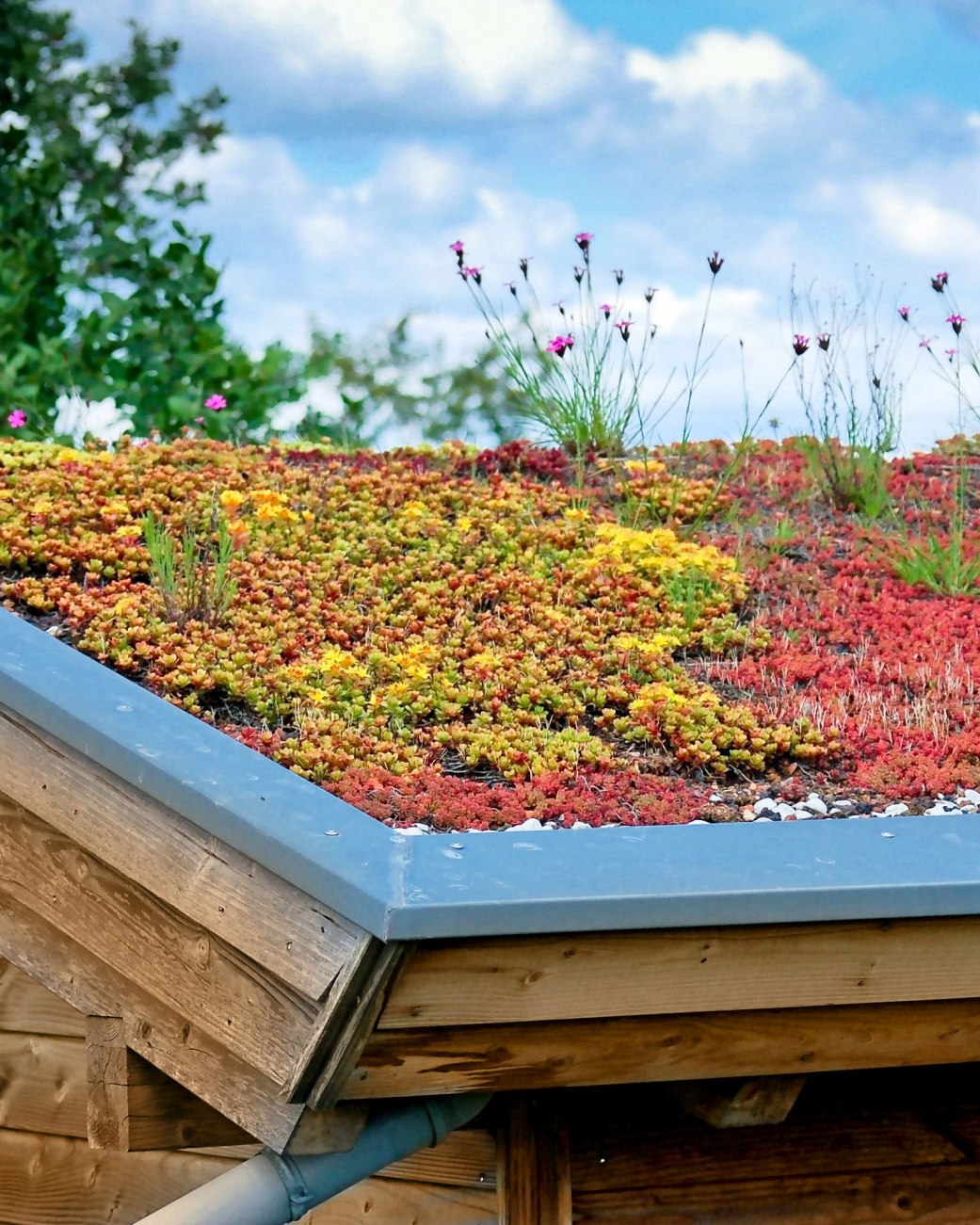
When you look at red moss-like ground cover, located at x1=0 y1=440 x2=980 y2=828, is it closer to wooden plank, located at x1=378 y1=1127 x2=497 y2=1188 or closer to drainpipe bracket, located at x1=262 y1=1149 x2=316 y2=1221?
wooden plank, located at x1=378 y1=1127 x2=497 y2=1188

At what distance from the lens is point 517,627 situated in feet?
13.2

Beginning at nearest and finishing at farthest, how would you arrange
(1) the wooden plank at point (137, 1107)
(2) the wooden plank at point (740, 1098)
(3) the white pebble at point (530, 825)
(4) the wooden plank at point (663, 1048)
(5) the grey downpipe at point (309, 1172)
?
(4) the wooden plank at point (663, 1048), (5) the grey downpipe at point (309, 1172), (2) the wooden plank at point (740, 1098), (1) the wooden plank at point (137, 1107), (3) the white pebble at point (530, 825)

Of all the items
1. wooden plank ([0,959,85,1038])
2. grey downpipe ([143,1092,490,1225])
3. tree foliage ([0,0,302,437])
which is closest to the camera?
grey downpipe ([143,1092,490,1225])

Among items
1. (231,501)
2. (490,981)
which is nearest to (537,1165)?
(490,981)

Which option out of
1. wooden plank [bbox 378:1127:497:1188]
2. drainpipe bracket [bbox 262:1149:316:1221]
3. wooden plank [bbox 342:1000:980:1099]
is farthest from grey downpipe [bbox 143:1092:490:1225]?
wooden plank [bbox 378:1127:497:1188]

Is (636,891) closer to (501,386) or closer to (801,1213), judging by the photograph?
(801,1213)

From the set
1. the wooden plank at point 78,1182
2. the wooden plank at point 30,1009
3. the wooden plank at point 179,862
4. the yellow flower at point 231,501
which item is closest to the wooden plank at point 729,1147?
the wooden plank at point 179,862

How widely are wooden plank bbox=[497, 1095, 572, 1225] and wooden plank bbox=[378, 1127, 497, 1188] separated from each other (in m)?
0.35

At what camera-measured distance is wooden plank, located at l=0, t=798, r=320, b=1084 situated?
2080 millimetres

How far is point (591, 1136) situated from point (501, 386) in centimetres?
757

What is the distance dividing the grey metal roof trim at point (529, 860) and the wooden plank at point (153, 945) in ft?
0.77

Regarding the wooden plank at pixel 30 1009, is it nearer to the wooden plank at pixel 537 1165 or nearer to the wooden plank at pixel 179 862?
the wooden plank at pixel 179 862

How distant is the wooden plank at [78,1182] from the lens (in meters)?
3.55

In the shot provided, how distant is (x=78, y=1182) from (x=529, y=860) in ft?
7.68
